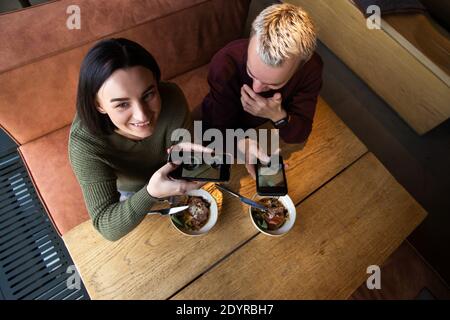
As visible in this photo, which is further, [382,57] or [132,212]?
[382,57]

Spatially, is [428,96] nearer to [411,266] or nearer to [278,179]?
[411,266]

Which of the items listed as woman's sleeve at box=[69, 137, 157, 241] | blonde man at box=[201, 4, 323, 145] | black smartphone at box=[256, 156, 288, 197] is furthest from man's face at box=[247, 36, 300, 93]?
woman's sleeve at box=[69, 137, 157, 241]

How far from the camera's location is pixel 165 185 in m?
0.92

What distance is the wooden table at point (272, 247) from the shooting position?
36.4 inches

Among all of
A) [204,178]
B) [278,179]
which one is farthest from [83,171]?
[278,179]

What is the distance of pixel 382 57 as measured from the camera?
183 cm

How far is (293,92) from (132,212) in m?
0.75

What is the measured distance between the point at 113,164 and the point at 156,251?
324 mm

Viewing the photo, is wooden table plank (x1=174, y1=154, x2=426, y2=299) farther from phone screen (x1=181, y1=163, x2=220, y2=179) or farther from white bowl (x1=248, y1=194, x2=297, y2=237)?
phone screen (x1=181, y1=163, x2=220, y2=179)

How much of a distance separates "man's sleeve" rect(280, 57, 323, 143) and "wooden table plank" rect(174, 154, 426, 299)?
0.71 feet

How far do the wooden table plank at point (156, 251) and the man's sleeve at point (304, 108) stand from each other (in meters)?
0.17

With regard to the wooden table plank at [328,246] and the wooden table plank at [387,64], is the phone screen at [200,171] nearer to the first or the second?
the wooden table plank at [328,246]
